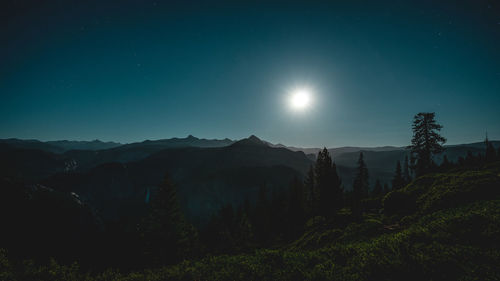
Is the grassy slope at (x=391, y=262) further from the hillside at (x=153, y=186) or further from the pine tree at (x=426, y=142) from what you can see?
the hillside at (x=153, y=186)

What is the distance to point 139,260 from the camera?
67.5 ft

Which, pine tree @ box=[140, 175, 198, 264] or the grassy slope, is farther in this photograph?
pine tree @ box=[140, 175, 198, 264]

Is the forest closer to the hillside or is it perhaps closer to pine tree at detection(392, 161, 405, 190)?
pine tree at detection(392, 161, 405, 190)

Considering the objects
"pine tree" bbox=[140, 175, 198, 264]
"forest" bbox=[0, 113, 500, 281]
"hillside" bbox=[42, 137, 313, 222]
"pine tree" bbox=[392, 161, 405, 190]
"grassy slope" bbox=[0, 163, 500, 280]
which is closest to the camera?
"grassy slope" bbox=[0, 163, 500, 280]

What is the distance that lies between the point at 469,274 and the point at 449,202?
10.8m

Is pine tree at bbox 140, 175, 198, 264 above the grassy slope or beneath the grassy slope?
beneath

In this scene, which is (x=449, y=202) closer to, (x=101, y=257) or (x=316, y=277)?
(x=316, y=277)

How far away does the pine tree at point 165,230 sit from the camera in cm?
1867

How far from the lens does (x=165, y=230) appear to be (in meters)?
19.3

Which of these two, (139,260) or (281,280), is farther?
(139,260)

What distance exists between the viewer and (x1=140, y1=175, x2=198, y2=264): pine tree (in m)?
18.7

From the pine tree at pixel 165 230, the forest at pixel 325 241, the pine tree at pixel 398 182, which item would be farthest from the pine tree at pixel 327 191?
the pine tree at pixel 165 230

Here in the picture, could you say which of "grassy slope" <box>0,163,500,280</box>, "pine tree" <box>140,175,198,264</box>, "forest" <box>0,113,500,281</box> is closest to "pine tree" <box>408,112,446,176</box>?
"forest" <box>0,113,500,281</box>

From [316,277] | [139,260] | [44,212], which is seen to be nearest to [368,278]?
[316,277]
